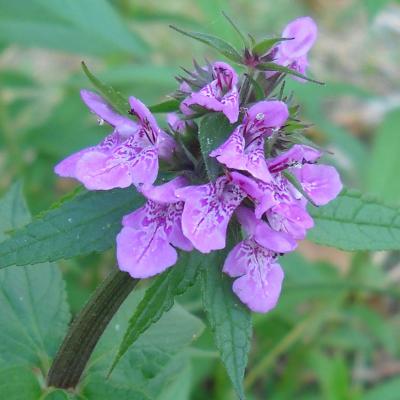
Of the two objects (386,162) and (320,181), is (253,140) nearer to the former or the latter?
(320,181)

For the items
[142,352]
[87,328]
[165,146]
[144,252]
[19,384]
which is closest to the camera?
[144,252]

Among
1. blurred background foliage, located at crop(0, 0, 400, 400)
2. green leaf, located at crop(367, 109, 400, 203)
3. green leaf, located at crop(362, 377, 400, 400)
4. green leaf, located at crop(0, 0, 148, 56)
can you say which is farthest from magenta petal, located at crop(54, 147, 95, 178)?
green leaf, located at crop(367, 109, 400, 203)

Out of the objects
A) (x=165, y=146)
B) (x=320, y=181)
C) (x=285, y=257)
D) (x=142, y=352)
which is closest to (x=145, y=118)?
(x=165, y=146)

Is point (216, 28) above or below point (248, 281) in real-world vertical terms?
below

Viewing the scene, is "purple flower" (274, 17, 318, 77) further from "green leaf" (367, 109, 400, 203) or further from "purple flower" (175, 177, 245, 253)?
"green leaf" (367, 109, 400, 203)

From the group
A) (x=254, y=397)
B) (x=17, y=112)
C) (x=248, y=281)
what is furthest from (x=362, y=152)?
(x=248, y=281)

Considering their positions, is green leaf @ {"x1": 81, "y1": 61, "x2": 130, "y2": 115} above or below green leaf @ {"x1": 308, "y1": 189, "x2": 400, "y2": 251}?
above

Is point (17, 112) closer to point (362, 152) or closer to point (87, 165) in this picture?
point (362, 152)
